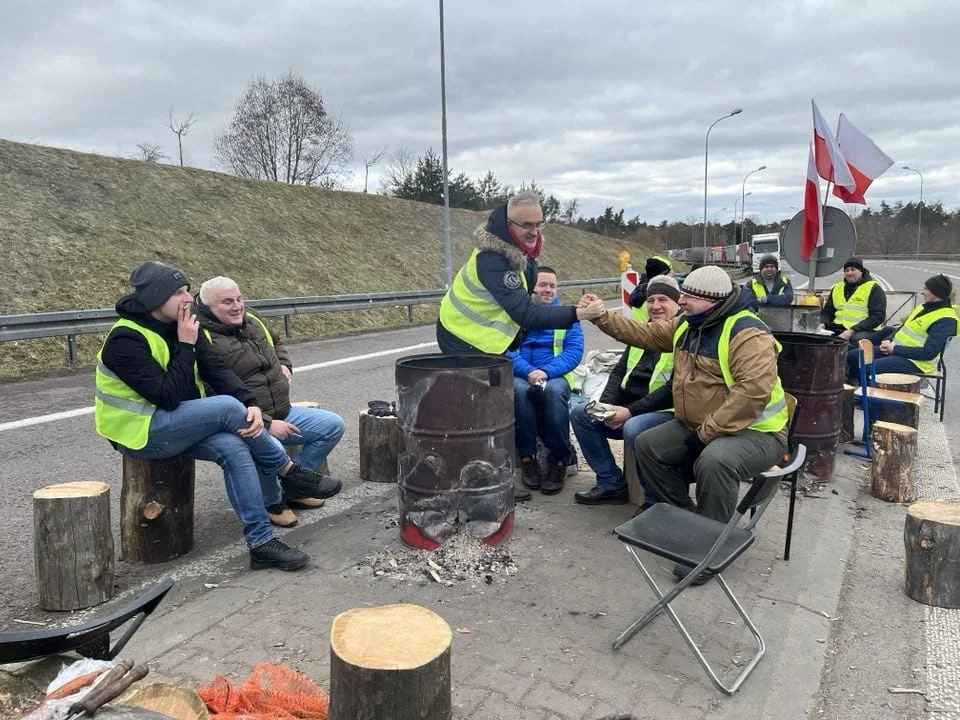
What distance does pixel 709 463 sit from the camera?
383 cm

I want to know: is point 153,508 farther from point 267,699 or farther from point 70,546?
point 267,699

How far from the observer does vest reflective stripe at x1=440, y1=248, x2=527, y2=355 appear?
438cm

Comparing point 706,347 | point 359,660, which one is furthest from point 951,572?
point 359,660

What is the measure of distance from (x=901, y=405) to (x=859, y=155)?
2.73 meters

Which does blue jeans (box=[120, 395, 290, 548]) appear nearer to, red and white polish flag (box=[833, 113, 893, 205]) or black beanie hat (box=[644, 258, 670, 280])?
black beanie hat (box=[644, 258, 670, 280])

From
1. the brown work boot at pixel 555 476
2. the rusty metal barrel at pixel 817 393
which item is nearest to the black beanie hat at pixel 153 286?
the brown work boot at pixel 555 476

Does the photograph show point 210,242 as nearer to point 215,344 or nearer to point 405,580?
point 215,344

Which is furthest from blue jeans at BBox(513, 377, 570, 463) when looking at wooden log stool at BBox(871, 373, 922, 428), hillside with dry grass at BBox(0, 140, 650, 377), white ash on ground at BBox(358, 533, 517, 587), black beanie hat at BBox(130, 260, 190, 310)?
hillside with dry grass at BBox(0, 140, 650, 377)

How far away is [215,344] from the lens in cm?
425

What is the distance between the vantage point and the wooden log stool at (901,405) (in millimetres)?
6367

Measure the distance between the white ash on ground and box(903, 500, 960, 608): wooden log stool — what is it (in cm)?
200

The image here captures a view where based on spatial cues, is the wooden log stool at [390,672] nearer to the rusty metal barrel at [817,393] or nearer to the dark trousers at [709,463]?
Answer: the dark trousers at [709,463]

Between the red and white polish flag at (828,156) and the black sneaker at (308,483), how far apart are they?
5772mm

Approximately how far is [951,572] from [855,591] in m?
0.44
